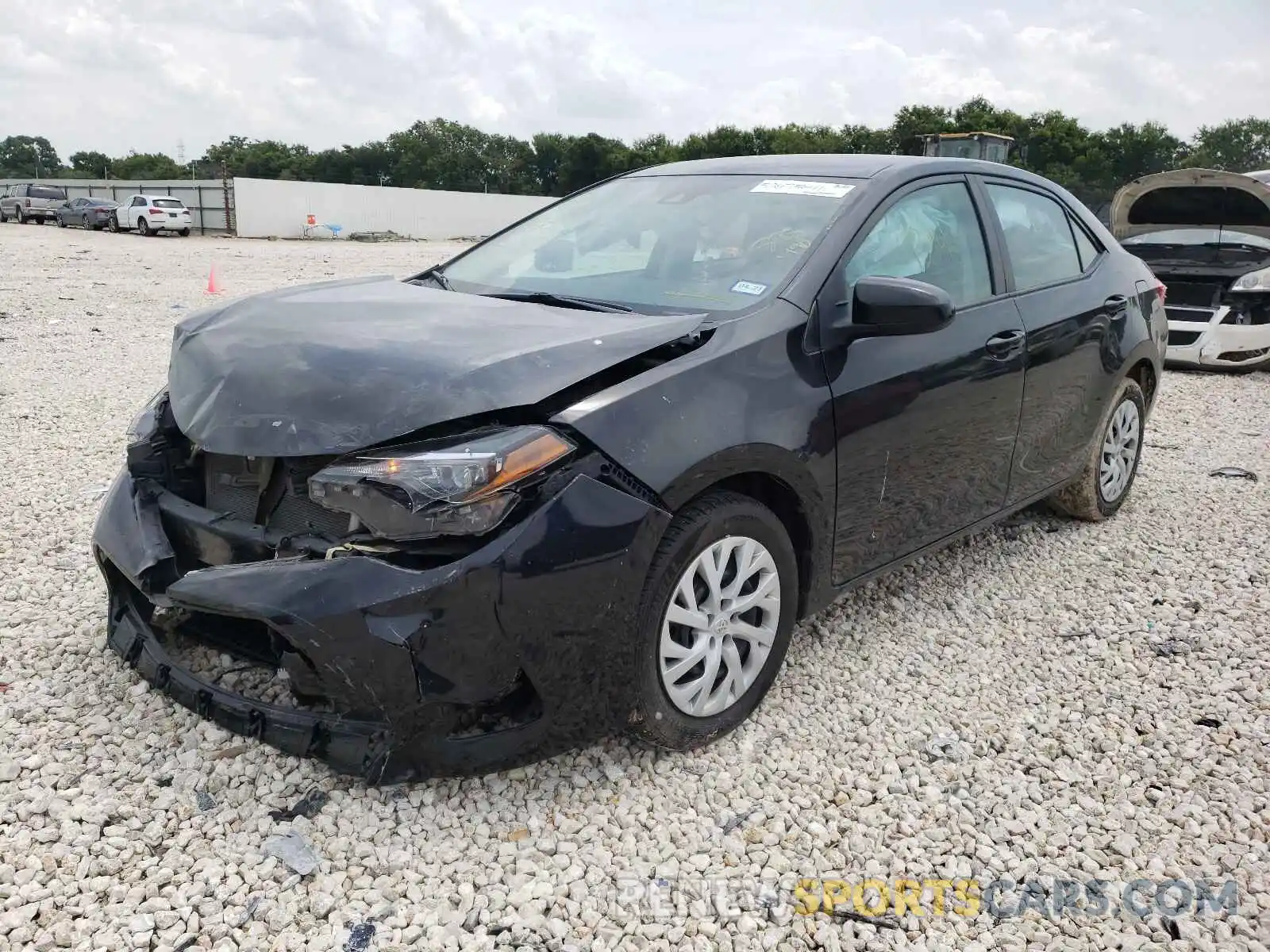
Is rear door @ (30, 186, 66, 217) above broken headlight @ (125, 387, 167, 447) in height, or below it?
above

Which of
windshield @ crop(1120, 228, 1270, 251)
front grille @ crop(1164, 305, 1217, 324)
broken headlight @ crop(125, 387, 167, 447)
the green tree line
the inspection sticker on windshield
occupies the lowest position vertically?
broken headlight @ crop(125, 387, 167, 447)

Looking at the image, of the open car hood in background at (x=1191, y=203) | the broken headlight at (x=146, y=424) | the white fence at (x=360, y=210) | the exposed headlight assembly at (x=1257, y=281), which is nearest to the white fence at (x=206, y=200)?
the white fence at (x=360, y=210)

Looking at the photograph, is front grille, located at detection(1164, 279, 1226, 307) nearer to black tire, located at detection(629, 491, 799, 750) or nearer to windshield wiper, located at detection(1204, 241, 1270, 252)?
windshield wiper, located at detection(1204, 241, 1270, 252)

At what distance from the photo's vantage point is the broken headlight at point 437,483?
2.28 metres

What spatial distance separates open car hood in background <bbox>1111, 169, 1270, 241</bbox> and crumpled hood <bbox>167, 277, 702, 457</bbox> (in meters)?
9.51

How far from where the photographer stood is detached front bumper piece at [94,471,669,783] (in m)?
2.26

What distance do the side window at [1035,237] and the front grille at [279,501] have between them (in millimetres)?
2932

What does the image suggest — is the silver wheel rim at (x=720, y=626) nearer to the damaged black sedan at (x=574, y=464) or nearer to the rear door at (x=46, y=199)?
the damaged black sedan at (x=574, y=464)

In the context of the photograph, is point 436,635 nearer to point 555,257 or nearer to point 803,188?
point 555,257

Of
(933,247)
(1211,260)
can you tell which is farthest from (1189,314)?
(933,247)

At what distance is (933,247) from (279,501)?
2.50 metres

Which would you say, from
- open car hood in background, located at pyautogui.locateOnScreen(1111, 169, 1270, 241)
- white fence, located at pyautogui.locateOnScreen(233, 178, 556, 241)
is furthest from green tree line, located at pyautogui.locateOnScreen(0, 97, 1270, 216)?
open car hood in background, located at pyautogui.locateOnScreen(1111, 169, 1270, 241)

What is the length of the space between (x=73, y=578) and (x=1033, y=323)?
13.3 ft

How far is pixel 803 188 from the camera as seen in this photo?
3.56 m
